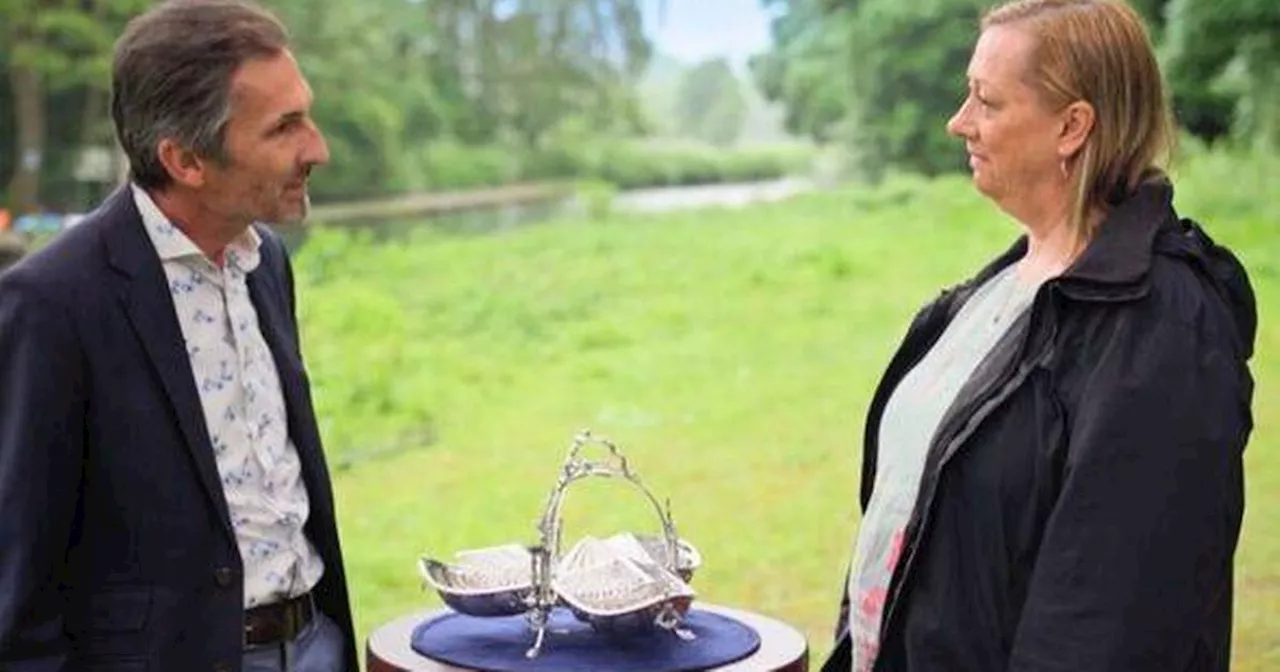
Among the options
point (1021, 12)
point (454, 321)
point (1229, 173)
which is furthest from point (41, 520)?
point (454, 321)

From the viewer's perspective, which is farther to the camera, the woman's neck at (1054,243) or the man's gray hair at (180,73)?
the man's gray hair at (180,73)

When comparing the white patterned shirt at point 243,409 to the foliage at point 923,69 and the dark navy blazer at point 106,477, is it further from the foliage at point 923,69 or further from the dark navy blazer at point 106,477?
the foliage at point 923,69

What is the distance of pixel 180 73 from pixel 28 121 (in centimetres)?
600

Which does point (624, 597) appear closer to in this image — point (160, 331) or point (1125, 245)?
point (160, 331)

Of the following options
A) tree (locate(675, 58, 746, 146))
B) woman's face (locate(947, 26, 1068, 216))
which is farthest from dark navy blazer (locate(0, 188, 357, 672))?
tree (locate(675, 58, 746, 146))

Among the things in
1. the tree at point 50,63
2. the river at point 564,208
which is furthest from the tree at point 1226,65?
the tree at point 50,63

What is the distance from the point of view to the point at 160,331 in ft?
6.07

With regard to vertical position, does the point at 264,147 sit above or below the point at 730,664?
above

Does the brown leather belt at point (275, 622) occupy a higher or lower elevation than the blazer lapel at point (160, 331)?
lower

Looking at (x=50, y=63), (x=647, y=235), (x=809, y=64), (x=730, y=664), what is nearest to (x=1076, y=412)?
(x=730, y=664)

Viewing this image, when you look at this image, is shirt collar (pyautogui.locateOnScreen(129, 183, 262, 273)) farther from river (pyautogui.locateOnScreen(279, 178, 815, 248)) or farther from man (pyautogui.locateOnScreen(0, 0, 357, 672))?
river (pyautogui.locateOnScreen(279, 178, 815, 248))

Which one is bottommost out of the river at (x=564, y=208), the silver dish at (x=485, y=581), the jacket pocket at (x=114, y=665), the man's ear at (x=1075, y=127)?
the river at (x=564, y=208)

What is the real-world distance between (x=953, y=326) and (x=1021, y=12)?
0.30m

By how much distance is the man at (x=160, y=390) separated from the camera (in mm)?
1781
